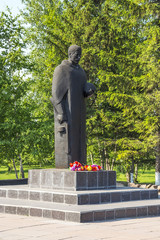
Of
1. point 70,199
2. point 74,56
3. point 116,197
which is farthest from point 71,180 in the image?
point 74,56

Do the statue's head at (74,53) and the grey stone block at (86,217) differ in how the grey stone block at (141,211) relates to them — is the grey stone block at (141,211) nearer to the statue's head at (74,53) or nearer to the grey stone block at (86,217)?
the grey stone block at (86,217)

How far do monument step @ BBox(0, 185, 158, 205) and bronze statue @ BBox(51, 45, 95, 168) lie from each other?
117 cm

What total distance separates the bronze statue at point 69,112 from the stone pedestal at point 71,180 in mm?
565

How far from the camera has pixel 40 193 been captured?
28.1ft

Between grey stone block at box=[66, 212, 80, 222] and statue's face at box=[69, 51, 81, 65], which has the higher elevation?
statue's face at box=[69, 51, 81, 65]

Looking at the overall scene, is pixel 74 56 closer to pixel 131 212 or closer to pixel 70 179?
pixel 70 179

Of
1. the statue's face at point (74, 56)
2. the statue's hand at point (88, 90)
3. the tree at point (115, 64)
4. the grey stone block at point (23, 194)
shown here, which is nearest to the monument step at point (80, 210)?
the grey stone block at point (23, 194)

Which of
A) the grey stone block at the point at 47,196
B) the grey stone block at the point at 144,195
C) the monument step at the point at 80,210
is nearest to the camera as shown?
the monument step at the point at 80,210

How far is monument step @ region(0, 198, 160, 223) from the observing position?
692cm

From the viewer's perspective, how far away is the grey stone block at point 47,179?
29.9 feet

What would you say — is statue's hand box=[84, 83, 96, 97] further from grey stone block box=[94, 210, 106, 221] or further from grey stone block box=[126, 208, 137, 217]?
grey stone block box=[94, 210, 106, 221]

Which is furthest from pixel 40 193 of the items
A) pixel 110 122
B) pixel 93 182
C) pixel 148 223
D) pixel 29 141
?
pixel 110 122

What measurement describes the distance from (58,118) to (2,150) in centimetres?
1035

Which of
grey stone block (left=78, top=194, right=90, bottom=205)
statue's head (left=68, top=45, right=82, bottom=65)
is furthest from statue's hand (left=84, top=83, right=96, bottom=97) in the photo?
grey stone block (left=78, top=194, right=90, bottom=205)
